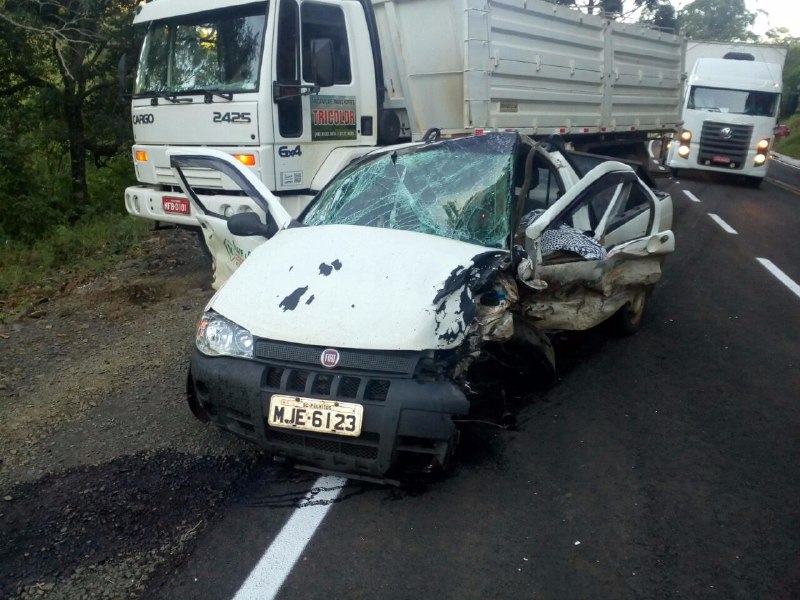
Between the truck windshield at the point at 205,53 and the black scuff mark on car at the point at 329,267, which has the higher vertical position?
the truck windshield at the point at 205,53

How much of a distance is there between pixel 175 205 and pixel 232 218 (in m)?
2.63

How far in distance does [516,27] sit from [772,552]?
21.5 feet

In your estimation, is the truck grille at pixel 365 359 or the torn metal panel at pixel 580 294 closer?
the truck grille at pixel 365 359

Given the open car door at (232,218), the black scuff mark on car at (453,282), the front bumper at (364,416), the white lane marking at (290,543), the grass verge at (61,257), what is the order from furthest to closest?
the grass verge at (61,257)
the open car door at (232,218)
the black scuff mark on car at (453,282)
the front bumper at (364,416)
the white lane marking at (290,543)

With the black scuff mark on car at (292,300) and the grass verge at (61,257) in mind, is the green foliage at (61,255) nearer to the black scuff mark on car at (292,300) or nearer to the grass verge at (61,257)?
the grass verge at (61,257)

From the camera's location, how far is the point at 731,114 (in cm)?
1802

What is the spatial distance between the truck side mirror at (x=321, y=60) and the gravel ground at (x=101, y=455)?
7.95 ft

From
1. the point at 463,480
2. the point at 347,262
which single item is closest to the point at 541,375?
the point at 463,480

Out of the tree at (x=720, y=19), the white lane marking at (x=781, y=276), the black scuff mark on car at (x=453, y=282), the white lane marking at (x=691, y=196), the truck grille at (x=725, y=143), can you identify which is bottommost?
the white lane marking at (x=691, y=196)

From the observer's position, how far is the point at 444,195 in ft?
15.3

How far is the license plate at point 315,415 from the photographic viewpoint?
Result: 131 inches

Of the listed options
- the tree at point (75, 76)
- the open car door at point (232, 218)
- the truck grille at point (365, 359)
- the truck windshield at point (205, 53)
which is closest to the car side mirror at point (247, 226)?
the open car door at point (232, 218)

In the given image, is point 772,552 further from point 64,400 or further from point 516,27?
point 516,27

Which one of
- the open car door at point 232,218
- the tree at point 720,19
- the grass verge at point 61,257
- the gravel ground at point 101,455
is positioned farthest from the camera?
the tree at point 720,19
